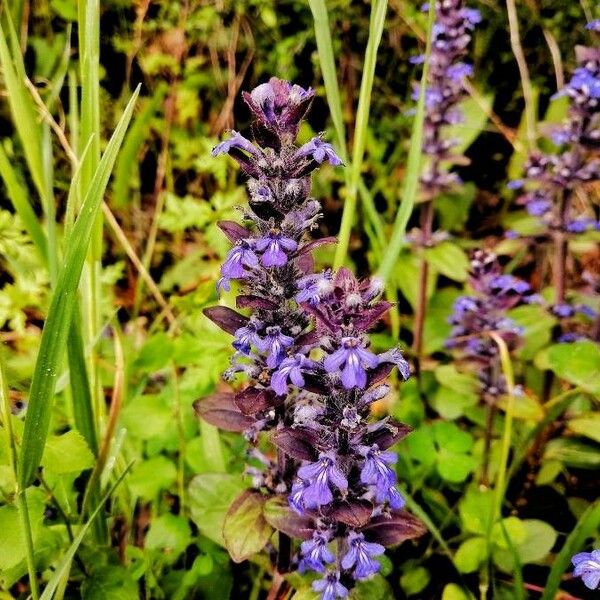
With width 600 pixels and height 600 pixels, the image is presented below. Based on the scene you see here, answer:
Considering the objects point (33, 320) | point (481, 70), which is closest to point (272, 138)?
point (33, 320)

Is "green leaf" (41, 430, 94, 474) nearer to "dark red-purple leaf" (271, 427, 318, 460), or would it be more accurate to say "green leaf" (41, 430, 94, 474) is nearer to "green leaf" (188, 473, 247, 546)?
"dark red-purple leaf" (271, 427, 318, 460)

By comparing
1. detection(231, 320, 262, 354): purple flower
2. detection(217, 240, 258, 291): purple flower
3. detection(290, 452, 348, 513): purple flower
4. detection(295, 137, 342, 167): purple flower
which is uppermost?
detection(295, 137, 342, 167): purple flower

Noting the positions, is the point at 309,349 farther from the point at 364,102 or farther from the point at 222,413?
the point at 364,102

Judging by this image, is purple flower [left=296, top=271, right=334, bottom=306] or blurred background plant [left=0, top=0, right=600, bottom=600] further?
blurred background plant [left=0, top=0, right=600, bottom=600]

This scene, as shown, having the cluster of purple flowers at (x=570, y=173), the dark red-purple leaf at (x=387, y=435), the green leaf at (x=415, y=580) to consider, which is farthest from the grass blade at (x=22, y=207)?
the cluster of purple flowers at (x=570, y=173)

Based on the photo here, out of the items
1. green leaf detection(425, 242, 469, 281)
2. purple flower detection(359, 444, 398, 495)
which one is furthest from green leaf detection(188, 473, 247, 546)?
green leaf detection(425, 242, 469, 281)

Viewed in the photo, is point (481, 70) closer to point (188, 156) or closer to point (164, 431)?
point (188, 156)
